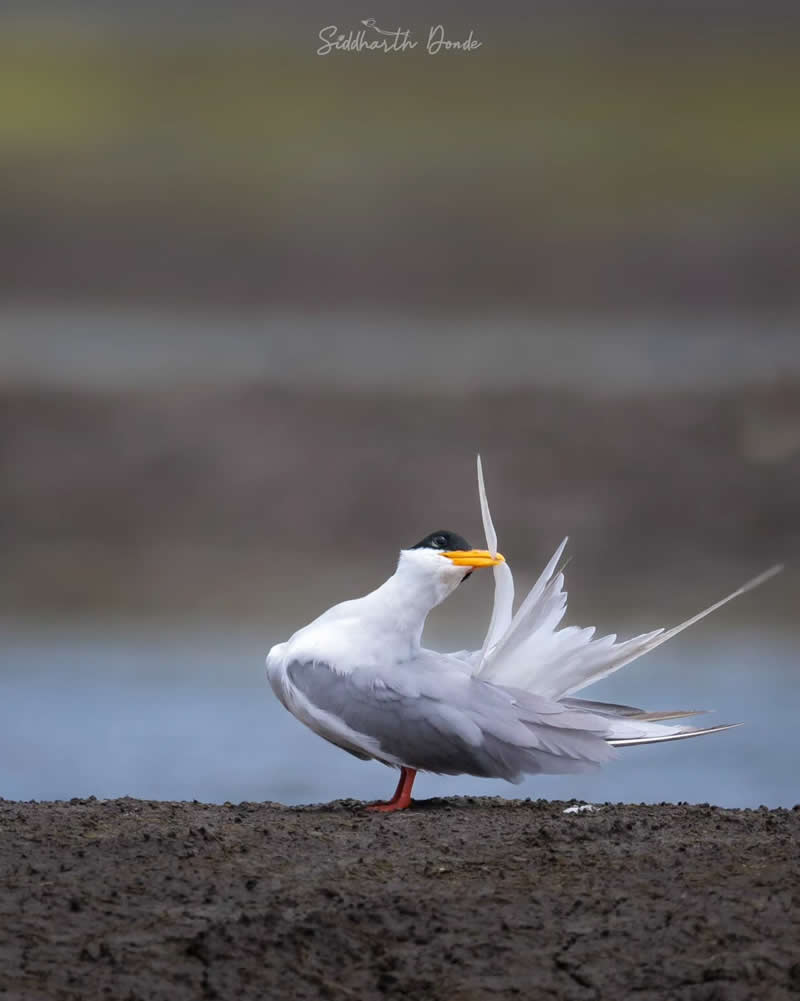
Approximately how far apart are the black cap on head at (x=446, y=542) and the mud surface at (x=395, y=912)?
106 centimetres

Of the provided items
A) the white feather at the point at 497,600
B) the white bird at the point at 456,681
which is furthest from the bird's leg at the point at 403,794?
the white feather at the point at 497,600

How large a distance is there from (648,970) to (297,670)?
224cm

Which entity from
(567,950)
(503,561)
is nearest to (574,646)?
(503,561)

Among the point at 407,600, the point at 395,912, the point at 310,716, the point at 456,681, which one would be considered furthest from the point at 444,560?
the point at 395,912

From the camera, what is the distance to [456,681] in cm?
530

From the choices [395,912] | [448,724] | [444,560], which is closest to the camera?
[395,912]

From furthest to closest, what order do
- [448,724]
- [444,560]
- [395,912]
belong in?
[444,560] → [448,724] → [395,912]

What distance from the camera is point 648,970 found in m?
3.27

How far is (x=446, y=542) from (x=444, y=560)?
75 mm

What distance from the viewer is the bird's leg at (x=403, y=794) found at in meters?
5.21

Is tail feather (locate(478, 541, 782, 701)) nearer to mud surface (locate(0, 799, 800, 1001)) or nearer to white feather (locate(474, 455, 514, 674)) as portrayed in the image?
white feather (locate(474, 455, 514, 674))

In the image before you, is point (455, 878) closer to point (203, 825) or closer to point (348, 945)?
point (348, 945)

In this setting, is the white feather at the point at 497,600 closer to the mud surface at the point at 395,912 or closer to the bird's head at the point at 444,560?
the bird's head at the point at 444,560

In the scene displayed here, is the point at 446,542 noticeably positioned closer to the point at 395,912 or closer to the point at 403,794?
the point at 403,794
